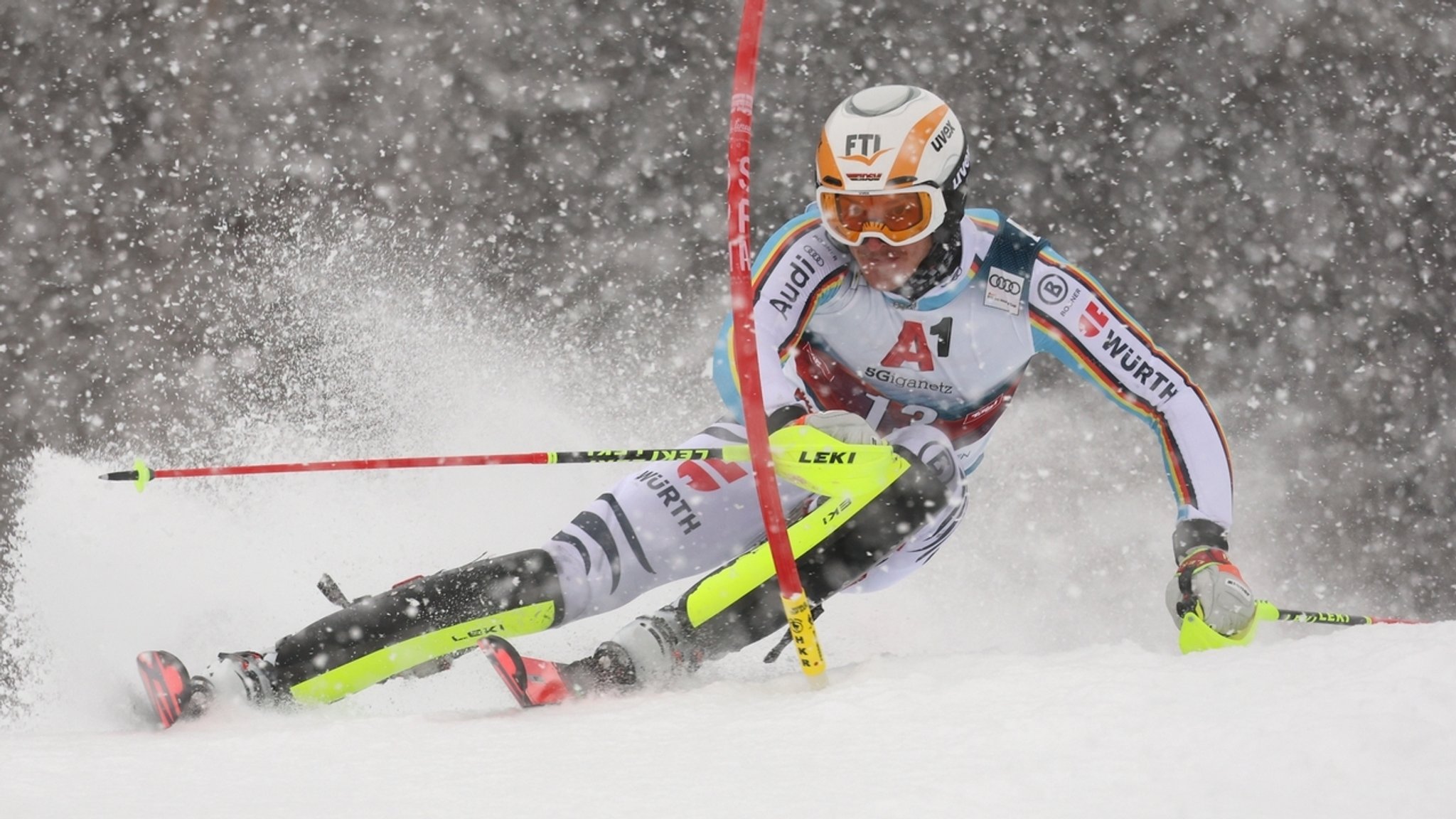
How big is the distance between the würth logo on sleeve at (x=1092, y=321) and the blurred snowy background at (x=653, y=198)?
3.41 m

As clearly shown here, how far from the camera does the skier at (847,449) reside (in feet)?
6.95

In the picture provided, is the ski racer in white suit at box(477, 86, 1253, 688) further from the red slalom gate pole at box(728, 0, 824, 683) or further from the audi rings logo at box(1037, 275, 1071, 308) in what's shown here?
the red slalom gate pole at box(728, 0, 824, 683)

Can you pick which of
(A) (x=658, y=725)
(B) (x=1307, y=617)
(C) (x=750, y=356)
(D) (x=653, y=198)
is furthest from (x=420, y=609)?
(D) (x=653, y=198)

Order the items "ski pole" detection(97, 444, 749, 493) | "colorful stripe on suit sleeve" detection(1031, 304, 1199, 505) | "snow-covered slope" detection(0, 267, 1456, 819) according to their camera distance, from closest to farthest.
Result: "snow-covered slope" detection(0, 267, 1456, 819), "ski pole" detection(97, 444, 749, 493), "colorful stripe on suit sleeve" detection(1031, 304, 1199, 505)

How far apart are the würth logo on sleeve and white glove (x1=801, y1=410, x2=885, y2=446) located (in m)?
0.55

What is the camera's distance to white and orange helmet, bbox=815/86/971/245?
2260mm

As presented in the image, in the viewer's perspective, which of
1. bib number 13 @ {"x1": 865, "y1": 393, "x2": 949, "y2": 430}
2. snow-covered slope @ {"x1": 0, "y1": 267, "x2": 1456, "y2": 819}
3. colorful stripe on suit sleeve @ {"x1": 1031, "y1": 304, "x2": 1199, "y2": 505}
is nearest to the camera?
snow-covered slope @ {"x1": 0, "y1": 267, "x2": 1456, "y2": 819}

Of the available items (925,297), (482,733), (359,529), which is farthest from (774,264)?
(359,529)

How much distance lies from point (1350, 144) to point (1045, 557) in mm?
3756

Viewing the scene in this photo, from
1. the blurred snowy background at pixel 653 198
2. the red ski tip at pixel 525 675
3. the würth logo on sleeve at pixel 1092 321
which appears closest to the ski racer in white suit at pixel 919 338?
the würth logo on sleeve at pixel 1092 321

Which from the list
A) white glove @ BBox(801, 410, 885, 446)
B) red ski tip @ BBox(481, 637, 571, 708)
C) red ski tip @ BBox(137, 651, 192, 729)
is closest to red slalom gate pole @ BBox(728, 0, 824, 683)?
white glove @ BBox(801, 410, 885, 446)

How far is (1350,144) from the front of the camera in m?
7.19

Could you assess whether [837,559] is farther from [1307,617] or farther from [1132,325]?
[1307,617]

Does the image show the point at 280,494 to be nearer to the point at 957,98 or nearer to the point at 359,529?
the point at 359,529
